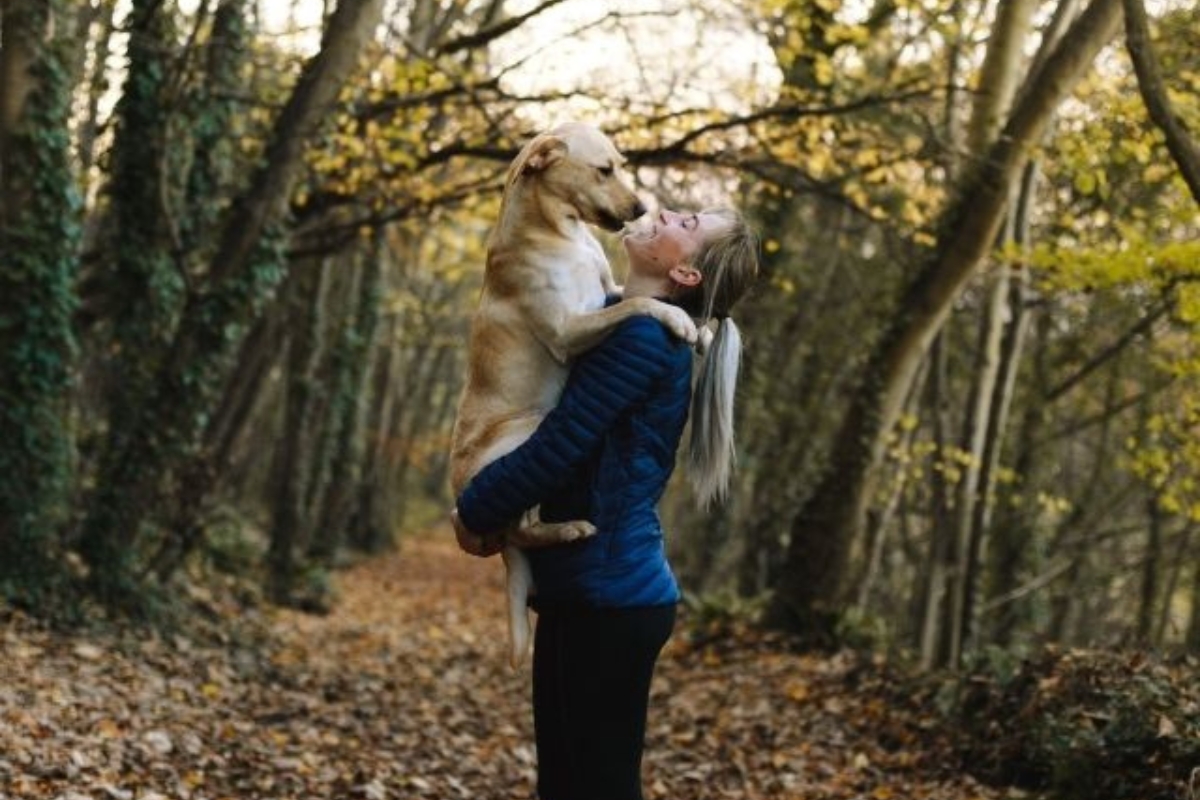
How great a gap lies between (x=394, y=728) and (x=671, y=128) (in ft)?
17.0

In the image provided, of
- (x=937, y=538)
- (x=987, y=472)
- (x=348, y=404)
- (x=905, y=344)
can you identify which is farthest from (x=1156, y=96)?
(x=348, y=404)

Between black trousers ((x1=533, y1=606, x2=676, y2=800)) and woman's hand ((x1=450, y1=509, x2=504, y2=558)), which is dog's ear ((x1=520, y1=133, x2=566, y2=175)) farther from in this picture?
black trousers ((x1=533, y1=606, x2=676, y2=800))

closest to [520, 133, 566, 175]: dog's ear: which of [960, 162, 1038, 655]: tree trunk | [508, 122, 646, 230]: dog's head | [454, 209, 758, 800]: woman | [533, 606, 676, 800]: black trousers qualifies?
[508, 122, 646, 230]: dog's head

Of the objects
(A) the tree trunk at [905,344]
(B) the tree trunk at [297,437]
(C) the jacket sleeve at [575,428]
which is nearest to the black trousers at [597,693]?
(C) the jacket sleeve at [575,428]

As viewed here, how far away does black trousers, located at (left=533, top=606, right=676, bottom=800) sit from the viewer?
3.13 m

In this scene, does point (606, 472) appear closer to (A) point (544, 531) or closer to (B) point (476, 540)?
(A) point (544, 531)

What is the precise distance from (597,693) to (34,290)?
7.51 meters

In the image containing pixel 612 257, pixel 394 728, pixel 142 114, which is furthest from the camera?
pixel 612 257

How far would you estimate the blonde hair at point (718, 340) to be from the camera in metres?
3.30

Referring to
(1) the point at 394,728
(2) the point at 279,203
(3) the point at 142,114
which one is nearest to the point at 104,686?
(1) the point at 394,728

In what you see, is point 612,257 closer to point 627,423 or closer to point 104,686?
point 104,686

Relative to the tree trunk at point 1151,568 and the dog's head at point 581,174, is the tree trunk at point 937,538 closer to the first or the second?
the tree trunk at point 1151,568

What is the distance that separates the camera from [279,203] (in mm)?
9938

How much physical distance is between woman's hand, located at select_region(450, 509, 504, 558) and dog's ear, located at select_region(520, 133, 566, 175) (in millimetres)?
947
